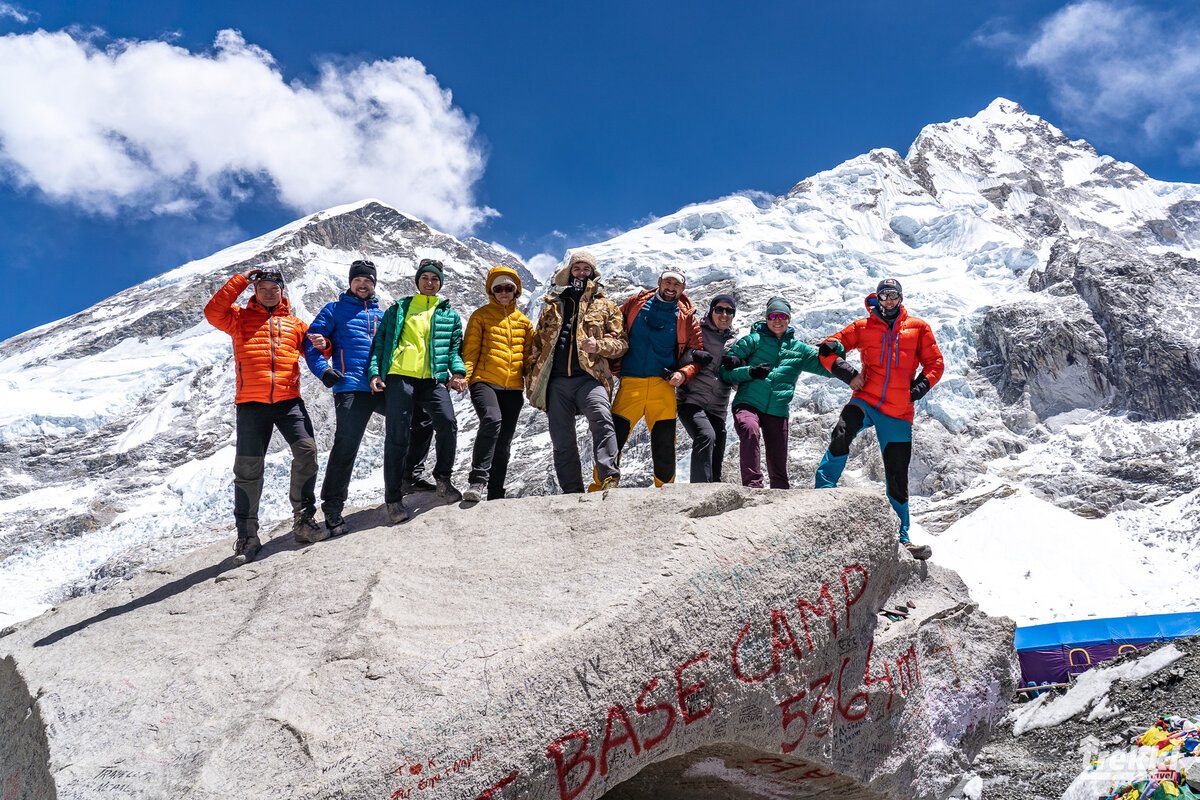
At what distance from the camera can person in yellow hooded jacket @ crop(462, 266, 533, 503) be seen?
230 inches

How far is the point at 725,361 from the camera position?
247 inches

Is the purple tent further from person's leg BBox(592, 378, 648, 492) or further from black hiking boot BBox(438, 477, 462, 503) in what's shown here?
black hiking boot BBox(438, 477, 462, 503)

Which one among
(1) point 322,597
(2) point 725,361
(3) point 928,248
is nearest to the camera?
(1) point 322,597

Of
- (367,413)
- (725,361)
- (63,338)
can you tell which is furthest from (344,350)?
(63,338)

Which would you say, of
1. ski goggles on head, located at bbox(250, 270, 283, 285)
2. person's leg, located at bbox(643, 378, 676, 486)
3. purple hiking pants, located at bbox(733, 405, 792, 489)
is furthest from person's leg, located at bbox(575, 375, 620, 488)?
ski goggles on head, located at bbox(250, 270, 283, 285)

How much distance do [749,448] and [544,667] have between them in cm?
327

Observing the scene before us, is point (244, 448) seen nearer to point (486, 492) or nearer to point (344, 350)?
point (344, 350)

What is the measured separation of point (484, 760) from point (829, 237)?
91.0 metres

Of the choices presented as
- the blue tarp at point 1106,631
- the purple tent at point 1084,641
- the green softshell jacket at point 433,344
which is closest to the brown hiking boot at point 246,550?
the green softshell jacket at point 433,344

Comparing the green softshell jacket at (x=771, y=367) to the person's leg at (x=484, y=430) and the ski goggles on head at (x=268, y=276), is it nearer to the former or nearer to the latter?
the person's leg at (x=484, y=430)

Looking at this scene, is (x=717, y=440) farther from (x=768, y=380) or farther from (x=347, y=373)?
(x=347, y=373)

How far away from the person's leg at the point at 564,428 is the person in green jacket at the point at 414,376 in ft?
2.28

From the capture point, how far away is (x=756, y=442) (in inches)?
233

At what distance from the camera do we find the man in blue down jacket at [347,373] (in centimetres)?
562
